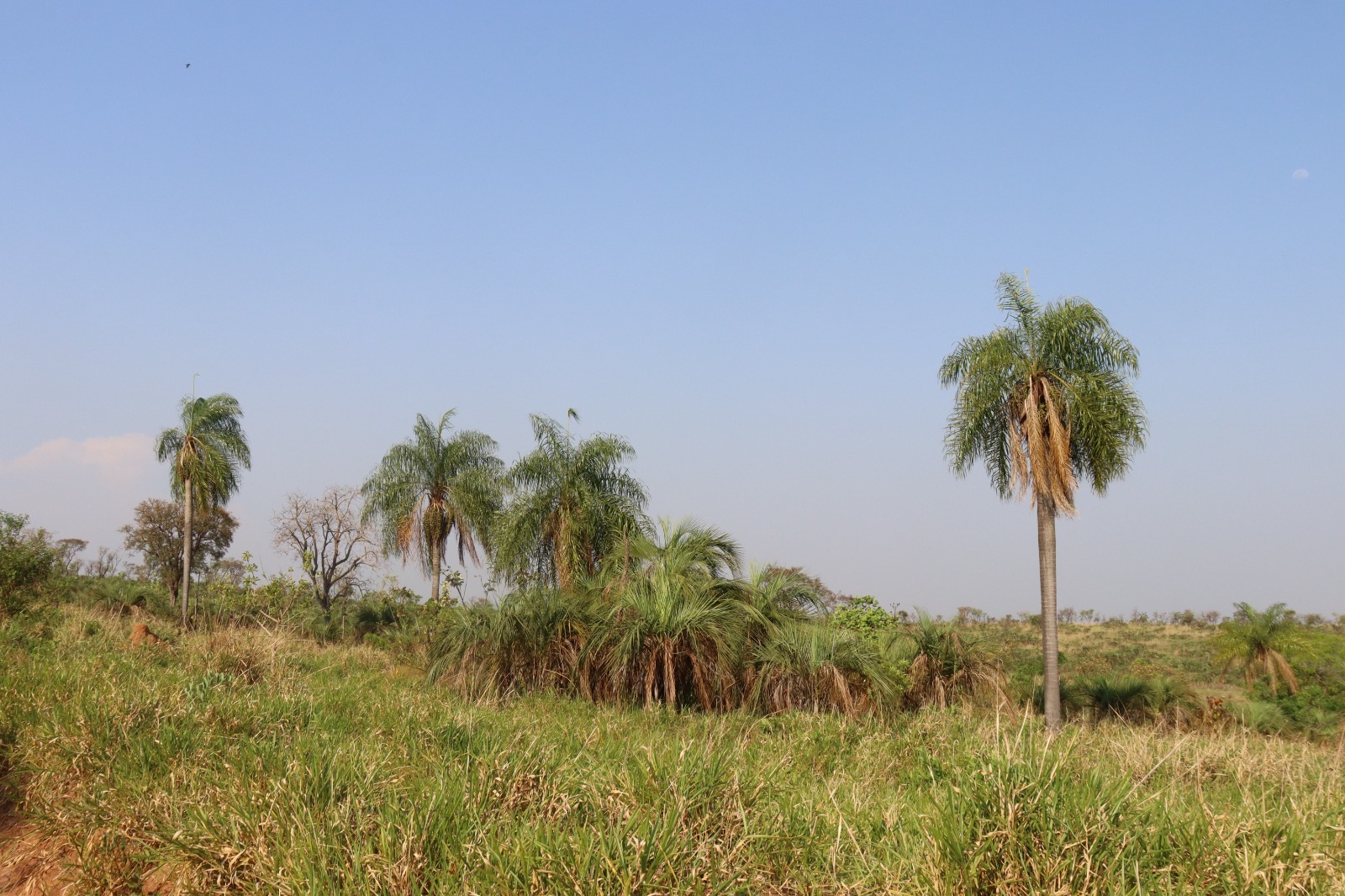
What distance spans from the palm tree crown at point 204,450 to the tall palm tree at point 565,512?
1389 centimetres

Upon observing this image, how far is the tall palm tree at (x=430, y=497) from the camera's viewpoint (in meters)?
27.8

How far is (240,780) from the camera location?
4516 millimetres

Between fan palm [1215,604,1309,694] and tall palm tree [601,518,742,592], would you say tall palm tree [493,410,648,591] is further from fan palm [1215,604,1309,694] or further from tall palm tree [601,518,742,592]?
fan palm [1215,604,1309,694]

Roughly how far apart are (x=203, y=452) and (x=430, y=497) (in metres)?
8.70

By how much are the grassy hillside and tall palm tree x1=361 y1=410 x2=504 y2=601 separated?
68.7 feet

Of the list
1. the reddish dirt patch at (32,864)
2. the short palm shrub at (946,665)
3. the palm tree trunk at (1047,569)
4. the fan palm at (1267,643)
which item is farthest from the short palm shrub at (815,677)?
the fan palm at (1267,643)

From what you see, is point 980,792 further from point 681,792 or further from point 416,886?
point 416,886

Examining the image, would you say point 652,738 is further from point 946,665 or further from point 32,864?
point 946,665

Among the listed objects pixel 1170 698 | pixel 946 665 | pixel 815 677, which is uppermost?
pixel 815 677

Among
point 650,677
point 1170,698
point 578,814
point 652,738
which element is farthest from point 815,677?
point 1170,698

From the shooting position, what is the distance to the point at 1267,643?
29688mm

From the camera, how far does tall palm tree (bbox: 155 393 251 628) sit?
1182 inches

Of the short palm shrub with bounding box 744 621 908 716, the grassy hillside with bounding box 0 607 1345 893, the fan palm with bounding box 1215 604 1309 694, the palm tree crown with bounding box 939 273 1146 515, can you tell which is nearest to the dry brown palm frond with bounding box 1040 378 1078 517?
the palm tree crown with bounding box 939 273 1146 515

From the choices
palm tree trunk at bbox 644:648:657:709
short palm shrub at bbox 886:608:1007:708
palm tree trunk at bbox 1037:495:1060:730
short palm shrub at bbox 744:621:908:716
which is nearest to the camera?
palm tree trunk at bbox 644:648:657:709
